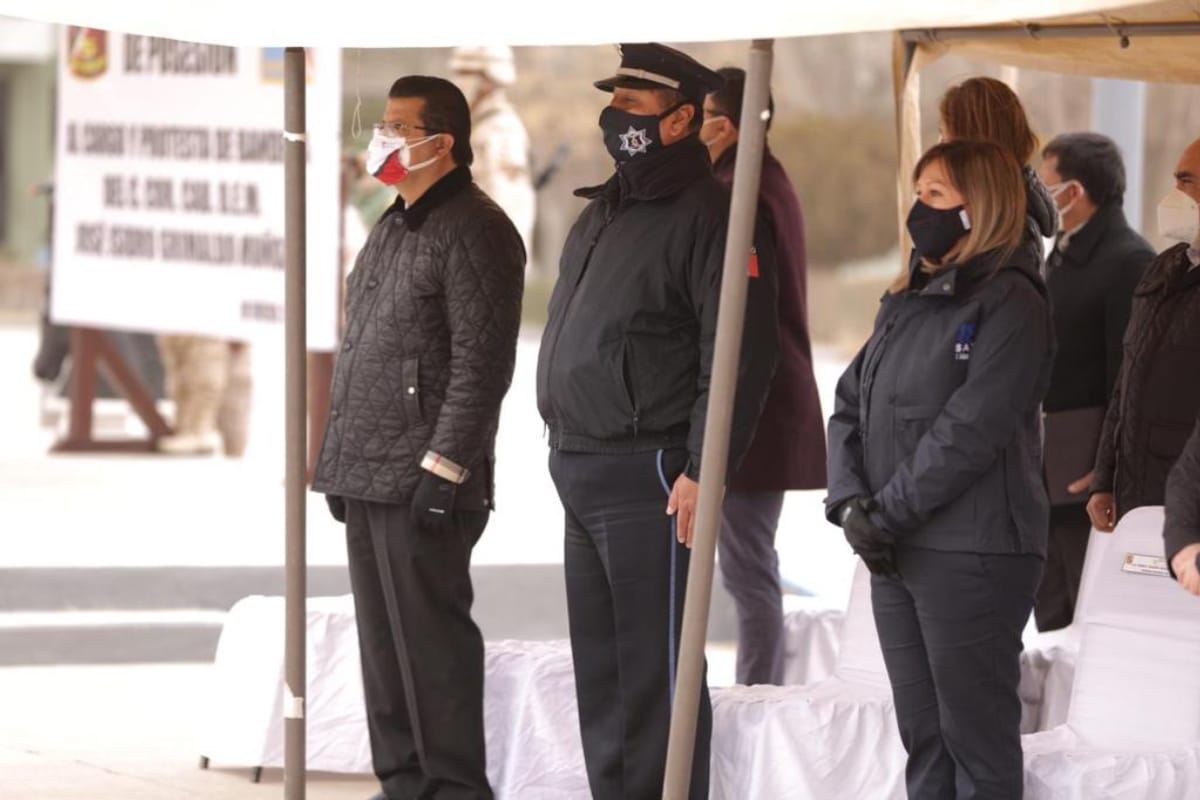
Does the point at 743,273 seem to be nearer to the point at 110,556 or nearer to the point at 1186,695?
the point at 1186,695

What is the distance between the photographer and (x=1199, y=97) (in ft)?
104

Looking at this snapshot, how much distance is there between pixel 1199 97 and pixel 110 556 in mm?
25142

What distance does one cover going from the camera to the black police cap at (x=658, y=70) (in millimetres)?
5285

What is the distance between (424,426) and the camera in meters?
5.70

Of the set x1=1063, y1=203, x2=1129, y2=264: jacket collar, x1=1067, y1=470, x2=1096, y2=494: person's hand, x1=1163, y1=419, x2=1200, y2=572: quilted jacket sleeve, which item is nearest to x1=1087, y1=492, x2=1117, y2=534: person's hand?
x1=1067, y1=470, x2=1096, y2=494: person's hand

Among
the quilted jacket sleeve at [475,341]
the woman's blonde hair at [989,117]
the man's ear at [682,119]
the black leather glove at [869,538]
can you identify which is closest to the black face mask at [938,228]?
the black leather glove at [869,538]

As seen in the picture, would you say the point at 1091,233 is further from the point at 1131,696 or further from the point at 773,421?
the point at 1131,696

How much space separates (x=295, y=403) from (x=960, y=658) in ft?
5.11

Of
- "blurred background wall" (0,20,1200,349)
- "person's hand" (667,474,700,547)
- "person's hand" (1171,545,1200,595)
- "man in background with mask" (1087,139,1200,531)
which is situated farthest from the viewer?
"blurred background wall" (0,20,1200,349)

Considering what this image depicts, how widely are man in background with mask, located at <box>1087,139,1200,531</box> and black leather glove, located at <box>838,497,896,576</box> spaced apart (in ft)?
3.57

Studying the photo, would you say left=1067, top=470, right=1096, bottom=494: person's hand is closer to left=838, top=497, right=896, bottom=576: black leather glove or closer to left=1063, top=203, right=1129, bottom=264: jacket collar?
left=1063, top=203, right=1129, bottom=264: jacket collar

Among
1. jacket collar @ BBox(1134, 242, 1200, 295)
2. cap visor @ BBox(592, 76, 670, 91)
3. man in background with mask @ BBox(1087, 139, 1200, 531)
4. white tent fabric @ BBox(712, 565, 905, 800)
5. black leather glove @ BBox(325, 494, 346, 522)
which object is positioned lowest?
white tent fabric @ BBox(712, 565, 905, 800)

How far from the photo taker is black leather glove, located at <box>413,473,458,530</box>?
5.60 m

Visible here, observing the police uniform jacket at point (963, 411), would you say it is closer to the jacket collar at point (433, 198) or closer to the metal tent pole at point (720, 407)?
the metal tent pole at point (720, 407)
